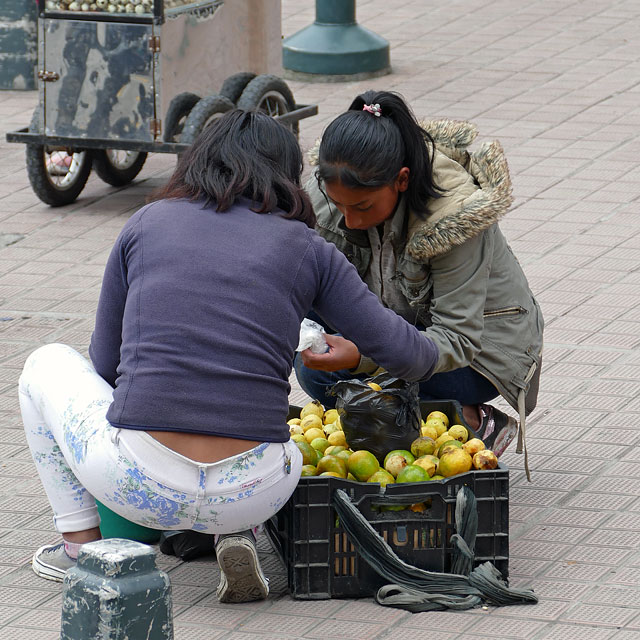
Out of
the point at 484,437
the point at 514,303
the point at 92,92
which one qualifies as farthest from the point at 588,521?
the point at 92,92

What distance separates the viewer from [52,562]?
3.52 m

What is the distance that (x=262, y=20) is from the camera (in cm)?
751

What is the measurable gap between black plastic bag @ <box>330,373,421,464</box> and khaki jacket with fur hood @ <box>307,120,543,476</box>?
0.13 m

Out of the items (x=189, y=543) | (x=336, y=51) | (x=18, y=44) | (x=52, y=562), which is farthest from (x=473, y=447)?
(x=18, y=44)

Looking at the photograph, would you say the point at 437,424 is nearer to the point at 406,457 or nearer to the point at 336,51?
the point at 406,457

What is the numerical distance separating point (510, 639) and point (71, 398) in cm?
124

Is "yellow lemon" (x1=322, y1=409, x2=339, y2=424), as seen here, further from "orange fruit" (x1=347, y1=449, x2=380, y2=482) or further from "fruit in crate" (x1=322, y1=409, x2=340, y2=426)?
"orange fruit" (x1=347, y1=449, x2=380, y2=482)

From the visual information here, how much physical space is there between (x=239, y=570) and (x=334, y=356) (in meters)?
0.62

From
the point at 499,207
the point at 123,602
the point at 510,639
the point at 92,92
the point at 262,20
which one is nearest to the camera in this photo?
the point at 123,602

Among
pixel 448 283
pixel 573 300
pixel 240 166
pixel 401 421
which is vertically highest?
pixel 240 166

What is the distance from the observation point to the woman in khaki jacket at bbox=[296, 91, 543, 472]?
11.5 feet

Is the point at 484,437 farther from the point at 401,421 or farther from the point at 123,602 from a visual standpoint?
the point at 123,602

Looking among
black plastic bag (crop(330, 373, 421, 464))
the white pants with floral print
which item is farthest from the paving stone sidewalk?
black plastic bag (crop(330, 373, 421, 464))

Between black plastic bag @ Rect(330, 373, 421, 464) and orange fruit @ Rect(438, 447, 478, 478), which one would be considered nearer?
orange fruit @ Rect(438, 447, 478, 478)
